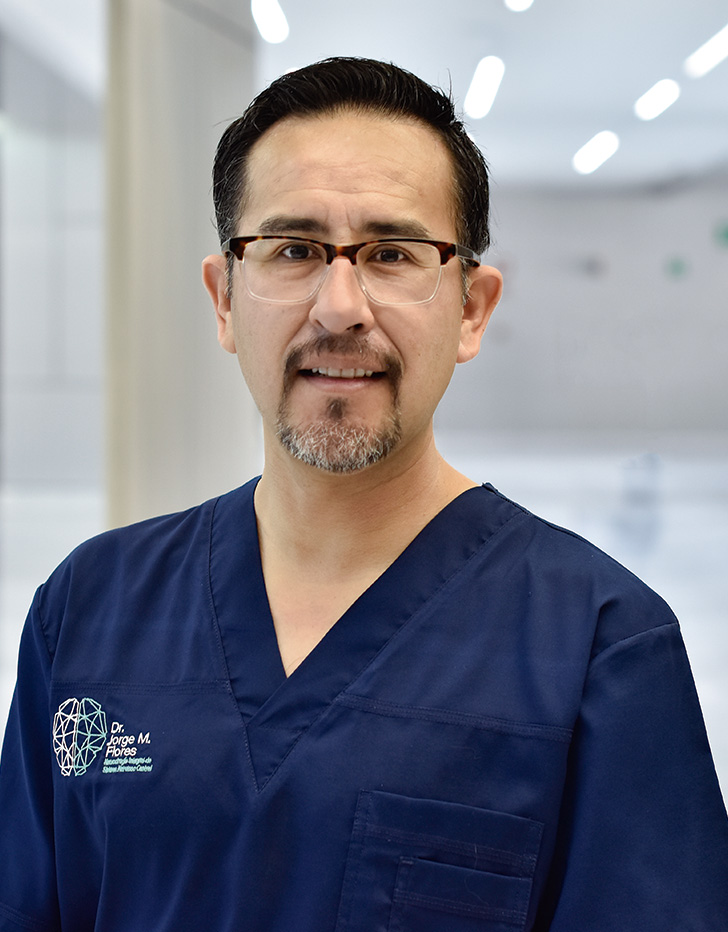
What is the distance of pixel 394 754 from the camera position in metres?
0.83

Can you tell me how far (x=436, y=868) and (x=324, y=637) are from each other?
0.75 ft

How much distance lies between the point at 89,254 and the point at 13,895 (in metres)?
8.18

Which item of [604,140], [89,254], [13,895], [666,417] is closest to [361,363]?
[13,895]

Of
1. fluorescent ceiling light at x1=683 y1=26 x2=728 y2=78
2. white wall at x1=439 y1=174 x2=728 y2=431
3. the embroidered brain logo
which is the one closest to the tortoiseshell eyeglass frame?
the embroidered brain logo

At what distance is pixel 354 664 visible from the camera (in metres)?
0.90

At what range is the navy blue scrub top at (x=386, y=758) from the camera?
0.80 m

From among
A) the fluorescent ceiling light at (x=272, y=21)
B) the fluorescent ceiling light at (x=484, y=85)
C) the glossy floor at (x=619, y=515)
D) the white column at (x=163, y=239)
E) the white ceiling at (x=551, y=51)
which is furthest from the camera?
the fluorescent ceiling light at (x=484, y=85)

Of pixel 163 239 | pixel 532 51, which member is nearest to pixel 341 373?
pixel 163 239

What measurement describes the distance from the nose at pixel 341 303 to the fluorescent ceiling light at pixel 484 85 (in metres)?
5.45

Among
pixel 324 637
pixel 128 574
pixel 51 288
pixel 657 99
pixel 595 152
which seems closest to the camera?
A: pixel 324 637

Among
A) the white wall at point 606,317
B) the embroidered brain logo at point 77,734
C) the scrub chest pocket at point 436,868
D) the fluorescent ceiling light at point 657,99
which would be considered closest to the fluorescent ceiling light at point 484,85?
the fluorescent ceiling light at point 657,99

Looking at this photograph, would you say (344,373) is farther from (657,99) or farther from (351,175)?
(657,99)

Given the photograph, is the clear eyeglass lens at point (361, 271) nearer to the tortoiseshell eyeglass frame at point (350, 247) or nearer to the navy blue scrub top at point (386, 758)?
the tortoiseshell eyeglass frame at point (350, 247)

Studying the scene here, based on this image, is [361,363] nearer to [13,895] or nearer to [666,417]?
[13,895]
